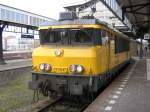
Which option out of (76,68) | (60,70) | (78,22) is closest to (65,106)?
(60,70)

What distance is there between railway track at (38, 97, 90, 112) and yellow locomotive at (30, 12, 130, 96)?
0.53m

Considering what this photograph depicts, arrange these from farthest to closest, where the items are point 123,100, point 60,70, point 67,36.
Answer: point 67,36
point 60,70
point 123,100

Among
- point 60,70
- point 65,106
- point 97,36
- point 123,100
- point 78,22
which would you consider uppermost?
point 78,22

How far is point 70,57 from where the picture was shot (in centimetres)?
1215

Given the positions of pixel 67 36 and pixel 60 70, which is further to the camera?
pixel 67 36

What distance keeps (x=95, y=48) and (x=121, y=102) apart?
76.8 inches

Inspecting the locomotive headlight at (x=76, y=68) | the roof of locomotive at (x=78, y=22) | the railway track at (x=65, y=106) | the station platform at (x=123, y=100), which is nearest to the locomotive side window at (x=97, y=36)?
the roof of locomotive at (x=78, y=22)

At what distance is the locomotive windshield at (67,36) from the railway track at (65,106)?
2146 millimetres

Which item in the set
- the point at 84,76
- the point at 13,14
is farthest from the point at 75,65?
the point at 13,14

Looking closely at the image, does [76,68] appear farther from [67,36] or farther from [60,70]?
[67,36]

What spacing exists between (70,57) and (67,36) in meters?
0.93

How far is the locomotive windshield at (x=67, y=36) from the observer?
40.9 ft

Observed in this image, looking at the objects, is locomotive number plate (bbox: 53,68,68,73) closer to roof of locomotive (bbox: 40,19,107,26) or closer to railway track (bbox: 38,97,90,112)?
railway track (bbox: 38,97,90,112)

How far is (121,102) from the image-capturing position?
11.3 metres
